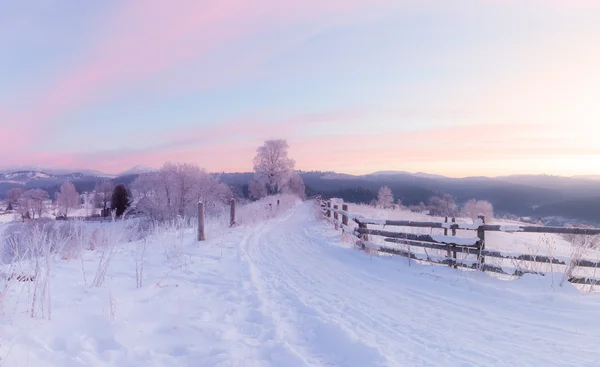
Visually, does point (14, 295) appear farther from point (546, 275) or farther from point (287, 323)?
point (546, 275)

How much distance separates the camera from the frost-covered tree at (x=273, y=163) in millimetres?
57188

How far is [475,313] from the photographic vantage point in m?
5.69

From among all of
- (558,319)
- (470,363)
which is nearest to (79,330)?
(470,363)

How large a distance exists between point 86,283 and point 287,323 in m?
3.56

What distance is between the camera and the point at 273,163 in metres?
57.3

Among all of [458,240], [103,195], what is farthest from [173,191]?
[103,195]

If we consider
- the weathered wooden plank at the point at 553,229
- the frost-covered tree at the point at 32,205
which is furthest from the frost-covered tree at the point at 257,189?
the weathered wooden plank at the point at 553,229

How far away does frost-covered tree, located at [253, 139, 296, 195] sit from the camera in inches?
2251

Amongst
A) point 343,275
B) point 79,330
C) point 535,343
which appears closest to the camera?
point 79,330

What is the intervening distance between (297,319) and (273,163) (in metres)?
52.4

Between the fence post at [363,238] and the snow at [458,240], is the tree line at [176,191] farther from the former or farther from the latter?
the snow at [458,240]

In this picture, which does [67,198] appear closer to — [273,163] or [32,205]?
[32,205]

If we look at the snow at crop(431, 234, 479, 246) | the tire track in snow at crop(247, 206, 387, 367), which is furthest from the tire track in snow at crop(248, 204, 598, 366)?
the snow at crop(431, 234, 479, 246)

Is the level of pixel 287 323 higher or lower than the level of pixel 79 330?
lower
